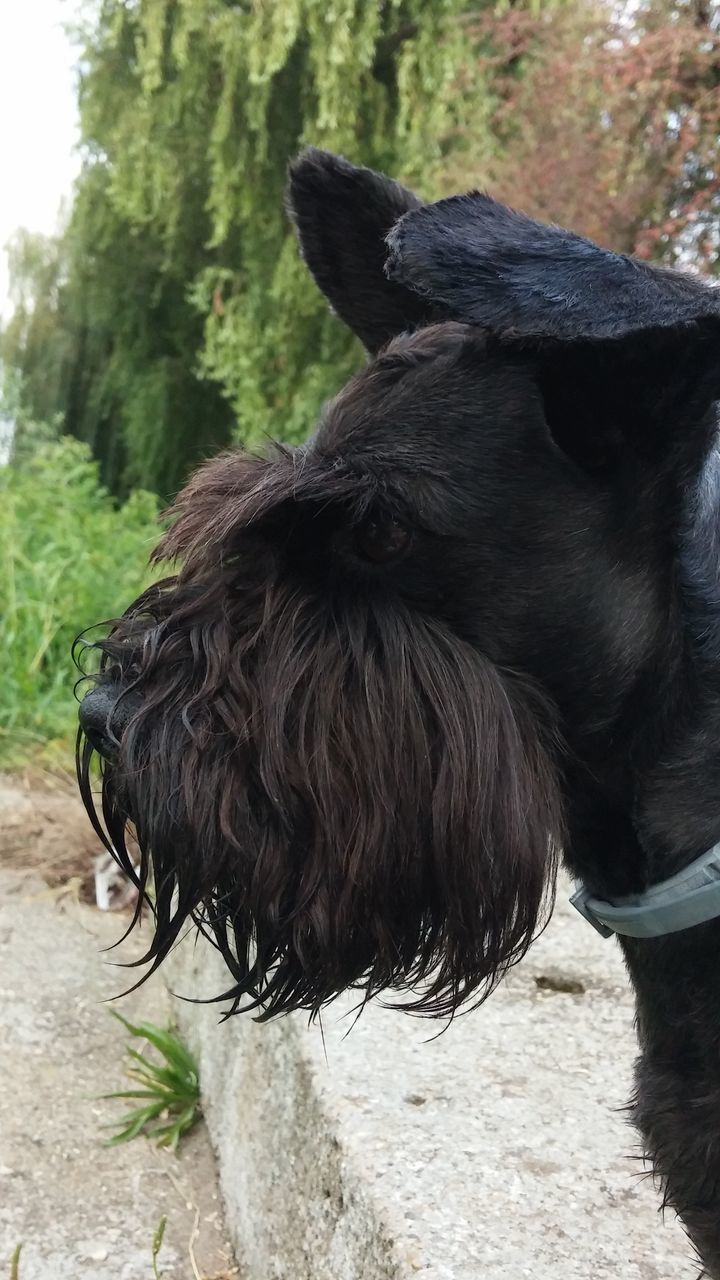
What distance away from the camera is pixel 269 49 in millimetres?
8008

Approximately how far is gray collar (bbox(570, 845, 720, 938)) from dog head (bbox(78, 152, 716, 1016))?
0.18 m

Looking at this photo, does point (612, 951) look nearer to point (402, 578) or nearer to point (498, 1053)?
point (498, 1053)

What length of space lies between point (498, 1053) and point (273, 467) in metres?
1.58

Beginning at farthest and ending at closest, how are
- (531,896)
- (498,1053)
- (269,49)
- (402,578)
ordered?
(269,49), (498,1053), (531,896), (402,578)

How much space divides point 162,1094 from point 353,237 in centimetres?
248

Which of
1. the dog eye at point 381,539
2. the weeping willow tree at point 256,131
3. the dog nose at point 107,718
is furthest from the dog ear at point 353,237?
the weeping willow tree at point 256,131

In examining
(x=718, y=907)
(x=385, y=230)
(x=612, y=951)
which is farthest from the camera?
(x=612, y=951)

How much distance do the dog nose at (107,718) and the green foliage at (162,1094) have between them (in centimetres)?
190

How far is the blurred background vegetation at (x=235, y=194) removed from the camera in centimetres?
575

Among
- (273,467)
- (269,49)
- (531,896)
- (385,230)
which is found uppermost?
(269,49)

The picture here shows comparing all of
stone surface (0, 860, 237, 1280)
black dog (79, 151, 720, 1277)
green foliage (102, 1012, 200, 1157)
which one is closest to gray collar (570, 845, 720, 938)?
black dog (79, 151, 720, 1277)

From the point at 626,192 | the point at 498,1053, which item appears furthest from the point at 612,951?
the point at 626,192

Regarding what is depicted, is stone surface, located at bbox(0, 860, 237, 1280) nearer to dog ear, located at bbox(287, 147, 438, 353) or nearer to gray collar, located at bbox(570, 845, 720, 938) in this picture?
gray collar, located at bbox(570, 845, 720, 938)

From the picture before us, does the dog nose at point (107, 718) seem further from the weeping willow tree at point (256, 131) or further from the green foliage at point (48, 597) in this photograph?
the weeping willow tree at point (256, 131)
